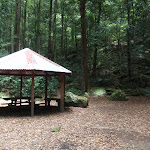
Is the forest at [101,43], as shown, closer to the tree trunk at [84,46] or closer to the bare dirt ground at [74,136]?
the tree trunk at [84,46]

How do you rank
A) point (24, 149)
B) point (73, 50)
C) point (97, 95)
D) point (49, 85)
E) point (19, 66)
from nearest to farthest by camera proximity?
point (24, 149) < point (19, 66) < point (97, 95) < point (49, 85) < point (73, 50)

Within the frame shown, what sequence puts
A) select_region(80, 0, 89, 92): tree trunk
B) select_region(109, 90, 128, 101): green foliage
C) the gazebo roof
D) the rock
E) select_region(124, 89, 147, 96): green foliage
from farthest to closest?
select_region(124, 89, 147, 96): green foliage
select_region(80, 0, 89, 92): tree trunk
select_region(109, 90, 128, 101): green foliage
the rock
the gazebo roof

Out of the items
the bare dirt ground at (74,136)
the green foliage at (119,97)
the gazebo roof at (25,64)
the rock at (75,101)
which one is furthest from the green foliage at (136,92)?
the gazebo roof at (25,64)

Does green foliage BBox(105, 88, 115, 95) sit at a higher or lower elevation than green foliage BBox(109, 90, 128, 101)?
higher

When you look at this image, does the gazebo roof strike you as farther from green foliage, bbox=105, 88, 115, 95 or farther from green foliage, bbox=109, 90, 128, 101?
green foliage, bbox=105, 88, 115, 95

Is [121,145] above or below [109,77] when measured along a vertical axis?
below

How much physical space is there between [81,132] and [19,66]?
3966 millimetres

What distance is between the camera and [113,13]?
57.1 ft

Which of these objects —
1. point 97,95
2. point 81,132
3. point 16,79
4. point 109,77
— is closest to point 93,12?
point 109,77

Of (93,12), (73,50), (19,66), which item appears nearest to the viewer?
(19,66)

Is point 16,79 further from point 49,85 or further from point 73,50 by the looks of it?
point 73,50

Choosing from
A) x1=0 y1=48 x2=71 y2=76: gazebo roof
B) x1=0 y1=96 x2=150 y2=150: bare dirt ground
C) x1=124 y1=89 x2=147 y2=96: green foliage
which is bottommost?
x1=0 y1=96 x2=150 y2=150: bare dirt ground

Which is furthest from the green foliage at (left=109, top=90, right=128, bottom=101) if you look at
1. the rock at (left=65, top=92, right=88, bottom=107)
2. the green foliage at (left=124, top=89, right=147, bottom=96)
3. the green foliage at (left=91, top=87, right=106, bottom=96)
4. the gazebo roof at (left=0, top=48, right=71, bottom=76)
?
the gazebo roof at (left=0, top=48, right=71, bottom=76)

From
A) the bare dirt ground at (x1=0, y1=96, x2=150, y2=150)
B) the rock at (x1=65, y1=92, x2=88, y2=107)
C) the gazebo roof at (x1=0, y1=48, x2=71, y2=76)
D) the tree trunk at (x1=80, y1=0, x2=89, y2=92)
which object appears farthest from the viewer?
the tree trunk at (x1=80, y1=0, x2=89, y2=92)
